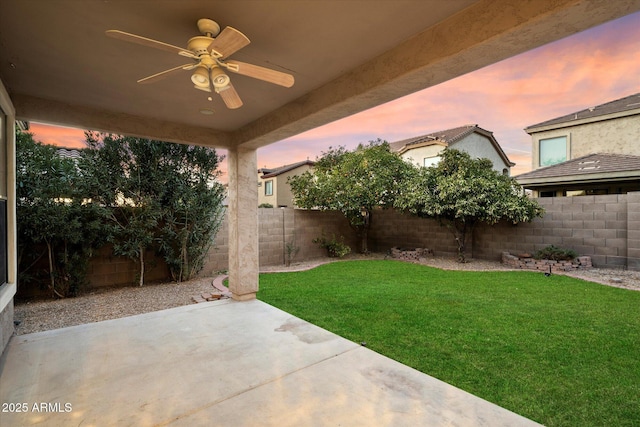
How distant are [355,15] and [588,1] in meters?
1.20

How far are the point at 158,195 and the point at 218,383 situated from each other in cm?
426

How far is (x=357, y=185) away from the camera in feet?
29.2

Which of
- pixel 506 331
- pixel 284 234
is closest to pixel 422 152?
pixel 284 234

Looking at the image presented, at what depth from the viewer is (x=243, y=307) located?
14.2ft

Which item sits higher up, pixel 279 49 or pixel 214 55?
pixel 279 49

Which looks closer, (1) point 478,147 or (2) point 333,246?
(2) point 333,246

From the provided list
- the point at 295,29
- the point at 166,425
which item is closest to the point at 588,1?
the point at 295,29

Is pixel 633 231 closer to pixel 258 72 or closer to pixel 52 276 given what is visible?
pixel 258 72

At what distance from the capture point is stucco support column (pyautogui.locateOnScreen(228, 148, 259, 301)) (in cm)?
466

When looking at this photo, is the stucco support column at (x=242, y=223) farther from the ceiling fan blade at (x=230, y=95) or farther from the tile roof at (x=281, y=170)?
the tile roof at (x=281, y=170)

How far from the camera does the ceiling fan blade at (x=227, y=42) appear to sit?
178 cm

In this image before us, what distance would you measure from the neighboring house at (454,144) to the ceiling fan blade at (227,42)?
464 inches

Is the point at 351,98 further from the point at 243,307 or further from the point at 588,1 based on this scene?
the point at 243,307

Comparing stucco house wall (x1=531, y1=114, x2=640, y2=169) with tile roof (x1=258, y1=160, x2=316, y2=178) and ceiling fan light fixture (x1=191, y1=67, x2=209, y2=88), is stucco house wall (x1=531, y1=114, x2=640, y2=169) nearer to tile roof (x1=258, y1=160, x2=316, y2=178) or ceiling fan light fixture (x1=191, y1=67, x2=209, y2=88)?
tile roof (x1=258, y1=160, x2=316, y2=178)
